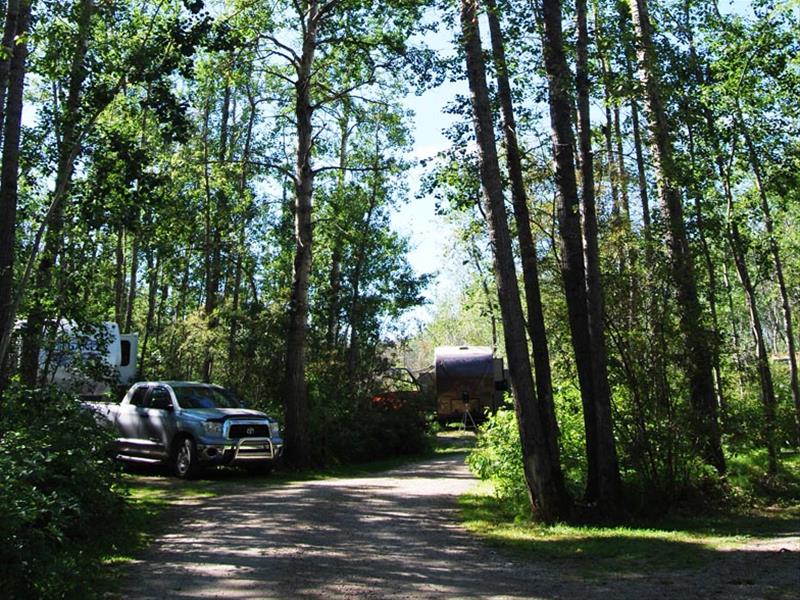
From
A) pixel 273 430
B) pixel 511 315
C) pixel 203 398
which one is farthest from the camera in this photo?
pixel 203 398

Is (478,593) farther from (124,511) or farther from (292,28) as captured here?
(292,28)

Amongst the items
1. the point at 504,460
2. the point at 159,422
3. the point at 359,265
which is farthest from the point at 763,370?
the point at 359,265

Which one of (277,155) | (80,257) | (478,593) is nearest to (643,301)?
(478,593)

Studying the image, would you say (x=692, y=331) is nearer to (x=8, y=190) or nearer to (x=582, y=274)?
(x=582, y=274)

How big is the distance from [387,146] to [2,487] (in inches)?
982

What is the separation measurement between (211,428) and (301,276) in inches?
189

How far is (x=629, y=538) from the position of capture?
9.60m

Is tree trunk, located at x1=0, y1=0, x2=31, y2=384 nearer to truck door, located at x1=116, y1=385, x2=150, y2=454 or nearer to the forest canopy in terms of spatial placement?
the forest canopy

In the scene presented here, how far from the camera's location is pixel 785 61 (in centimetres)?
1580

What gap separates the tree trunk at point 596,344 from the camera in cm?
1102

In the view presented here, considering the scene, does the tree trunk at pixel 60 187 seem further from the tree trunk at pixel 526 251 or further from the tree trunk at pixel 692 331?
the tree trunk at pixel 692 331

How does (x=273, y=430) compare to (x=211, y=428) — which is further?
(x=273, y=430)

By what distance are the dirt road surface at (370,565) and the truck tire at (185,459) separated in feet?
12.3

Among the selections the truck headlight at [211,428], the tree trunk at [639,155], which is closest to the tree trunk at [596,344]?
the tree trunk at [639,155]
